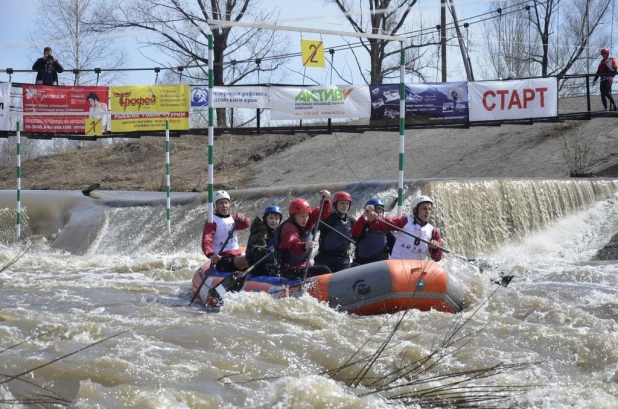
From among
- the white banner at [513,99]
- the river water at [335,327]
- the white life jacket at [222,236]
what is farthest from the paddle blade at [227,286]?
the white banner at [513,99]

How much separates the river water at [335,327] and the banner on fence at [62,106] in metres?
4.62

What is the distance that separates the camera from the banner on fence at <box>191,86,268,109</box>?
Answer: 18.4 meters

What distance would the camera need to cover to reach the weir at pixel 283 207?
14344 millimetres

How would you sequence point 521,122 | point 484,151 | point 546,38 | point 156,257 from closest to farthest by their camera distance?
point 156,257 < point 521,122 < point 484,151 < point 546,38

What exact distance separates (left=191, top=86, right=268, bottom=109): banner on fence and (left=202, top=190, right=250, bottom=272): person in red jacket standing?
8.15 metres

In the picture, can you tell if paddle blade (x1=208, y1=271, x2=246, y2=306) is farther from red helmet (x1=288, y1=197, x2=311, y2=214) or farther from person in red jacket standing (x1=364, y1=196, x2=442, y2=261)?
person in red jacket standing (x1=364, y1=196, x2=442, y2=261)

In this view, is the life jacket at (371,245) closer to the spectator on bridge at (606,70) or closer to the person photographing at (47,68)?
the spectator on bridge at (606,70)

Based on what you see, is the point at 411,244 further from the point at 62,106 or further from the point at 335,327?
the point at 62,106

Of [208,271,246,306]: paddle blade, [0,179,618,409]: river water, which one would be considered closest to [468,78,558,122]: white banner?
[0,179,618,409]: river water

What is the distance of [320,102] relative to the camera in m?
18.1

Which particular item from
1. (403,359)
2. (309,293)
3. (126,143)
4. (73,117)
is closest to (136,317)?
(309,293)

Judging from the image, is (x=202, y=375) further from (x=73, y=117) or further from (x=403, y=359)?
(x=73, y=117)

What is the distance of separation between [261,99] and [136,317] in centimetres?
1077

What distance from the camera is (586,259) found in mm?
13766
